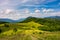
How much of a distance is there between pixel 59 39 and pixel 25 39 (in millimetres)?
11522

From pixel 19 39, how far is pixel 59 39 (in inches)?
530

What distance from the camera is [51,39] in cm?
4859

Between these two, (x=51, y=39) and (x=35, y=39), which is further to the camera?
(x=51, y=39)

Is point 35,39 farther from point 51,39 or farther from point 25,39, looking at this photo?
point 51,39

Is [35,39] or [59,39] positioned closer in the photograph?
[35,39]

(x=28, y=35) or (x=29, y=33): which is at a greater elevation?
(x=28, y=35)

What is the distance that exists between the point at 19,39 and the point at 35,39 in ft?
17.2

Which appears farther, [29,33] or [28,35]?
[29,33]

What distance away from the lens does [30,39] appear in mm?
44781

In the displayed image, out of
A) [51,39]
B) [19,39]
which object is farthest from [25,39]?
[51,39]

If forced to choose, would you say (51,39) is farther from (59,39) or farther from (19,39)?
(19,39)

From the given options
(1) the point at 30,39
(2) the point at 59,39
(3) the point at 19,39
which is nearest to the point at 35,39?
(1) the point at 30,39

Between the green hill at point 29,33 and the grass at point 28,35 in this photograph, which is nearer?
the grass at point 28,35

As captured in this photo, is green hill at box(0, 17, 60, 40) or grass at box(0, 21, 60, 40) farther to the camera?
green hill at box(0, 17, 60, 40)
